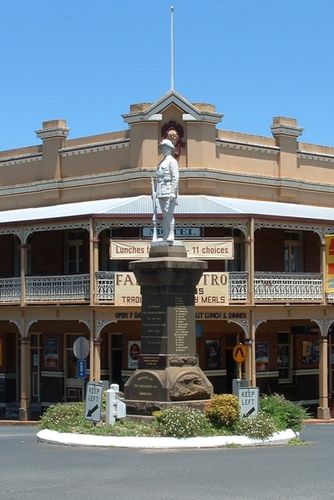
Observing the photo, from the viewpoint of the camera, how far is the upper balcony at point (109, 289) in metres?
32.3

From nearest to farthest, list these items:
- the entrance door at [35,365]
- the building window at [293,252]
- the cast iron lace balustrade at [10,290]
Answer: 1. the cast iron lace balustrade at [10,290]
2. the building window at [293,252]
3. the entrance door at [35,365]

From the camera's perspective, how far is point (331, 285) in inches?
1359

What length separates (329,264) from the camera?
113 ft

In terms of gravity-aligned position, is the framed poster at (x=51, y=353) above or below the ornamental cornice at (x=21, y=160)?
below

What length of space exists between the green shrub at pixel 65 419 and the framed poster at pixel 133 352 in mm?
14401

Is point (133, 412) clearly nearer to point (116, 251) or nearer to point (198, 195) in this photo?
point (116, 251)

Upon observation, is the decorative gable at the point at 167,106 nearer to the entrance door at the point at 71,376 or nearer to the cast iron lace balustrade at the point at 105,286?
the cast iron lace balustrade at the point at 105,286

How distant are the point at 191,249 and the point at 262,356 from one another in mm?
6678

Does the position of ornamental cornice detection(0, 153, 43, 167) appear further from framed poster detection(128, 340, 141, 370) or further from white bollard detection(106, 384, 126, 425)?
white bollard detection(106, 384, 126, 425)

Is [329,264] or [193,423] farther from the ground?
[329,264]

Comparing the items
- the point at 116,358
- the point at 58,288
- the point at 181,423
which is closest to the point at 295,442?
the point at 181,423

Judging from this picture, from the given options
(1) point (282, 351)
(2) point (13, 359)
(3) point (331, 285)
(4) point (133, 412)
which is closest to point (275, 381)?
(1) point (282, 351)

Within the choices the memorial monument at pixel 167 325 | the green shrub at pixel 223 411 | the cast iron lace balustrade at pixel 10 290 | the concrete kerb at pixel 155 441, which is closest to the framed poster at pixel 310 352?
the cast iron lace balustrade at pixel 10 290

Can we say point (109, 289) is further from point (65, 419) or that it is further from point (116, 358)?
point (65, 419)
